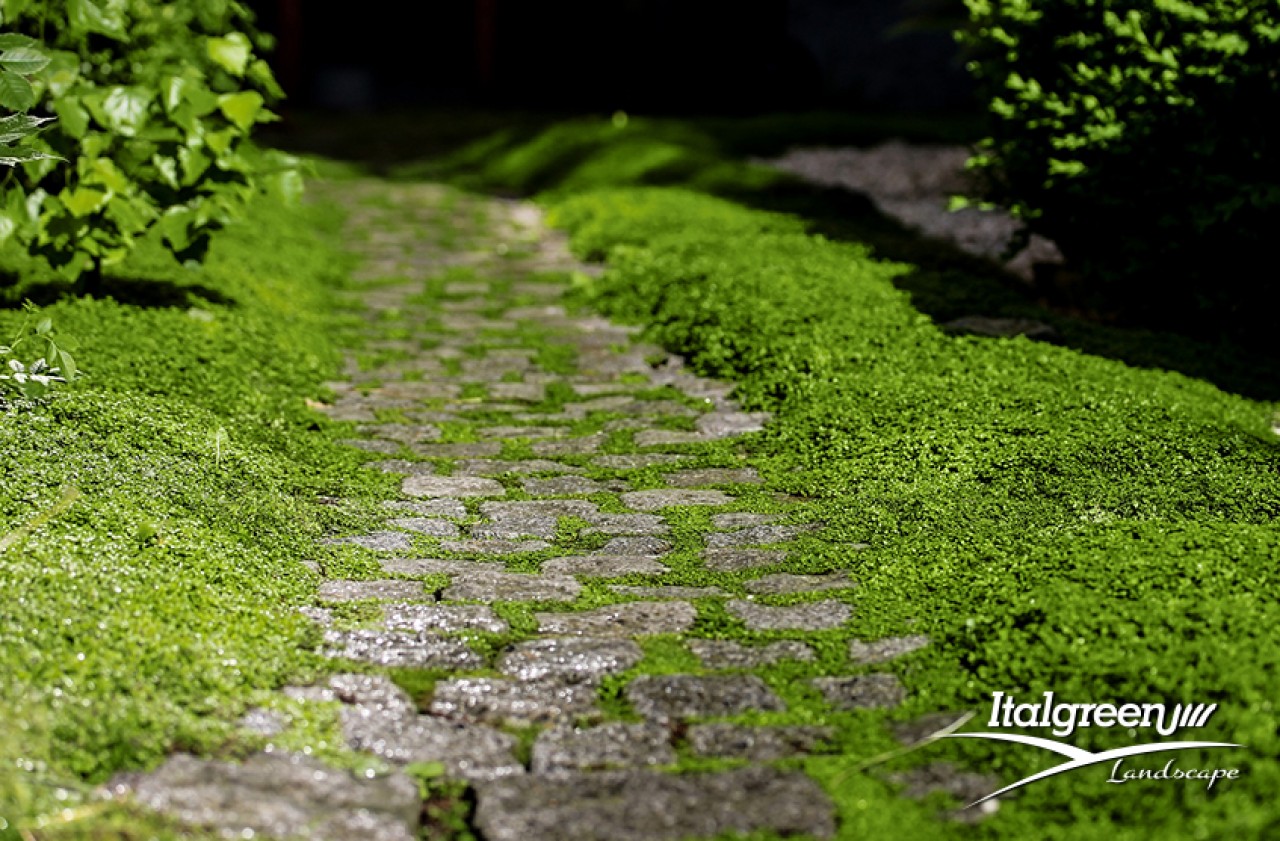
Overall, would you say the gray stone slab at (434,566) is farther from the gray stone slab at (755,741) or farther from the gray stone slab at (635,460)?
the gray stone slab at (755,741)

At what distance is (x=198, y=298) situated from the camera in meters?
6.34

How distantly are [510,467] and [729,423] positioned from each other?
98 centimetres

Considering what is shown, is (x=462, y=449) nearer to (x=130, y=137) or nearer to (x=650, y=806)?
(x=130, y=137)

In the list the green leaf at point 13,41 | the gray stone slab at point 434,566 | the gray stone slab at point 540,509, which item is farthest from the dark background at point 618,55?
the green leaf at point 13,41

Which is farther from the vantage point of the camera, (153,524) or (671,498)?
(671,498)

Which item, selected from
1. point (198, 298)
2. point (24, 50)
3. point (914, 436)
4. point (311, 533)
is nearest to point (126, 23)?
point (198, 298)

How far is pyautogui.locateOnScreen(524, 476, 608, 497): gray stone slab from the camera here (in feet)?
15.7

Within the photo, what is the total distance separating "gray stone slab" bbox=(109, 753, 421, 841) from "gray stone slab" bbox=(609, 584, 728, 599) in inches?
45.5

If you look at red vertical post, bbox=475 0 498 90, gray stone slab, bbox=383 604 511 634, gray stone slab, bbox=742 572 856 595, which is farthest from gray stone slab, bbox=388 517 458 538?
red vertical post, bbox=475 0 498 90

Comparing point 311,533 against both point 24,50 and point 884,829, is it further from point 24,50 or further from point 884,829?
point 884,829

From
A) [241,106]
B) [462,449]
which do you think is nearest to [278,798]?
[462,449]

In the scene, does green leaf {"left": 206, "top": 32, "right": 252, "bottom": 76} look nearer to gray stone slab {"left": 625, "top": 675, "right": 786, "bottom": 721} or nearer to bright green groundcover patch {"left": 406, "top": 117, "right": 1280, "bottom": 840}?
bright green groundcover patch {"left": 406, "top": 117, "right": 1280, "bottom": 840}

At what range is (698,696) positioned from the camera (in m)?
3.26

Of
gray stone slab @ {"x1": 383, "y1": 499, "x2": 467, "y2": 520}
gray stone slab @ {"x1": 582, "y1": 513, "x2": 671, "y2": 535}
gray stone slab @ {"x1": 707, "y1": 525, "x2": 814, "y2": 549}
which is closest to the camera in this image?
gray stone slab @ {"x1": 707, "y1": 525, "x2": 814, "y2": 549}
